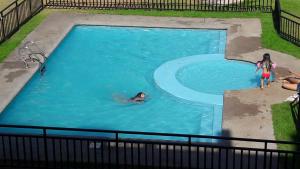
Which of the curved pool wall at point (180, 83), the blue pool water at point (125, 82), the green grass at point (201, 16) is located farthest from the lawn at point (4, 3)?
the curved pool wall at point (180, 83)

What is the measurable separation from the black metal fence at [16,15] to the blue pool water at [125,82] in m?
2.17

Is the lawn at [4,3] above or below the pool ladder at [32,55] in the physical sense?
above

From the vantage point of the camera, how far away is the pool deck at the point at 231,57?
17.2m

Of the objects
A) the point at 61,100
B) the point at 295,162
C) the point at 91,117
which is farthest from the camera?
the point at 61,100

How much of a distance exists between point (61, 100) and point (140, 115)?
2.91 metres

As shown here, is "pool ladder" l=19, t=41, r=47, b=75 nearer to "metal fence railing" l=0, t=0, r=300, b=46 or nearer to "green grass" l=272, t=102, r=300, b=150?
"metal fence railing" l=0, t=0, r=300, b=46

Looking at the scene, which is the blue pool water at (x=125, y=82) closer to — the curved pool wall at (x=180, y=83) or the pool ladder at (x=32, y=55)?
the curved pool wall at (x=180, y=83)

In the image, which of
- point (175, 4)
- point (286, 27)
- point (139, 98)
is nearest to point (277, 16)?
point (286, 27)

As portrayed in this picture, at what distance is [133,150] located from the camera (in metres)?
15.2

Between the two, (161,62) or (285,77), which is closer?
(285,77)

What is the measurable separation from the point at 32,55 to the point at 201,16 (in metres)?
8.12

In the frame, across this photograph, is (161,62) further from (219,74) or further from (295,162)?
(295,162)

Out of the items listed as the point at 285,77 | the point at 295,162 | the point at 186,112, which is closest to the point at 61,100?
the point at 186,112

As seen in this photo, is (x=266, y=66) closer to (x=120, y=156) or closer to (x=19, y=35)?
(x=120, y=156)
